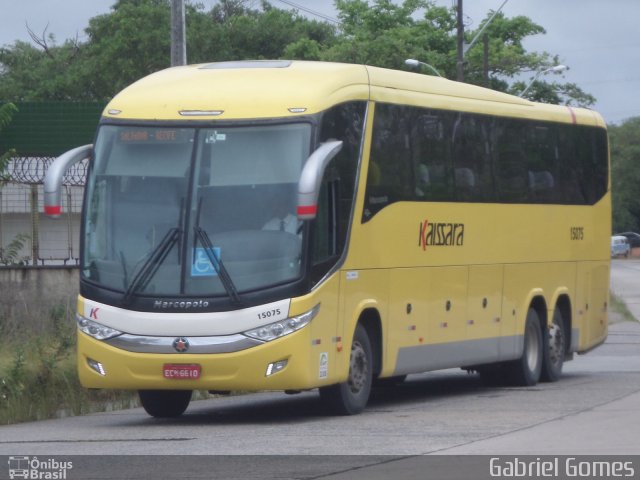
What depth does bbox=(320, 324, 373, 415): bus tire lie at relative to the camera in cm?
1470

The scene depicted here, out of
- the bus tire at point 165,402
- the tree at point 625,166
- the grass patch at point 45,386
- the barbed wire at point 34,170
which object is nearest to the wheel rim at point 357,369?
the bus tire at point 165,402

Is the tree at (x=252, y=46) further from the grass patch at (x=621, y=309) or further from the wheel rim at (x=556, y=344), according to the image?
the wheel rim at (x=556, y=344)

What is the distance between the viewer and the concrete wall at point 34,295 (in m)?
22.8

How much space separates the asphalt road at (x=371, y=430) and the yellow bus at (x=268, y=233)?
533 millimetres

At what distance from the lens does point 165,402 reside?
15.4 meters

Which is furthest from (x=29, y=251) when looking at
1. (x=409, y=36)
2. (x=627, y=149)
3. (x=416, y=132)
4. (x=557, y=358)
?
(x=627, y=149)

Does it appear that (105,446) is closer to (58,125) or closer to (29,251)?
(29,251)

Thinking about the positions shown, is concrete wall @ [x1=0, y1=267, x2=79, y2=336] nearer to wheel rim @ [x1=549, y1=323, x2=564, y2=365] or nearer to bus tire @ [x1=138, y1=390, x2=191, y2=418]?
bus tire @ [x1=138, y1=390, x2=191, y2=418]

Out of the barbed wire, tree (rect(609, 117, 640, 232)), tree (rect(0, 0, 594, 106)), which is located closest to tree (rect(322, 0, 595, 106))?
tree (rect(0, 0, 594, 106))

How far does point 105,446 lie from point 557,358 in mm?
9980

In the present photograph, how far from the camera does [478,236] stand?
59.4 feet
